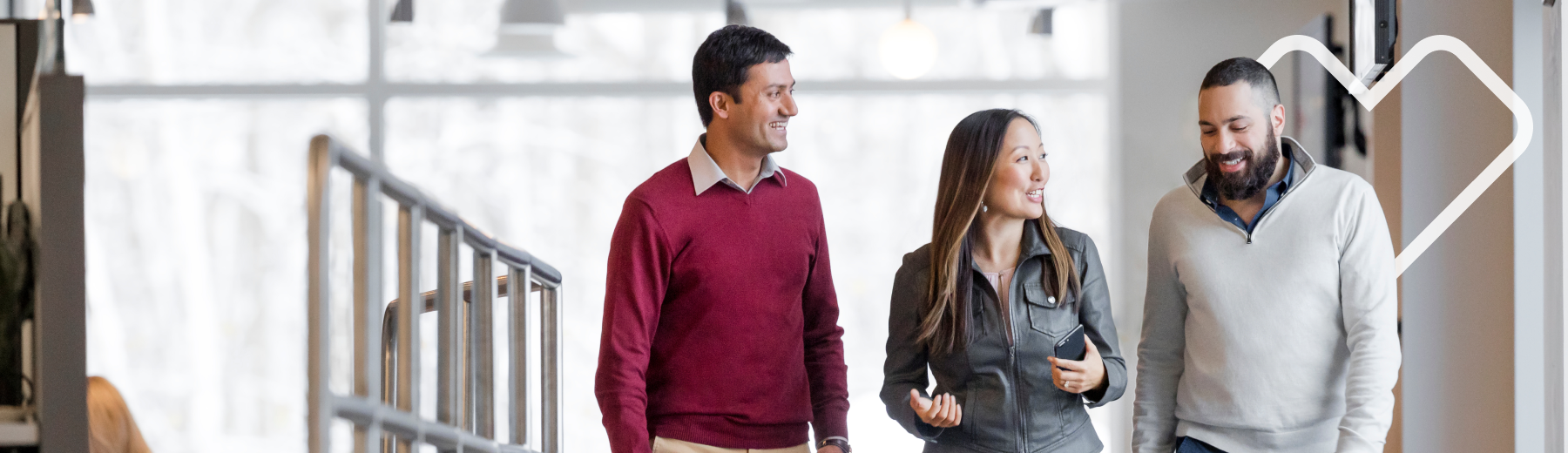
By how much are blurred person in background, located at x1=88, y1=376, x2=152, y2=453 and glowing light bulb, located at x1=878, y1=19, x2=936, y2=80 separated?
8.84ft

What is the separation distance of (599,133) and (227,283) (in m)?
1.62

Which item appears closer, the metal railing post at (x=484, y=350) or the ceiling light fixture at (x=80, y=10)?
the metal railing post at (x=484, y=350)

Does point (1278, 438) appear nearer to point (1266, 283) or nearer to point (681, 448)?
point (1266, 283)

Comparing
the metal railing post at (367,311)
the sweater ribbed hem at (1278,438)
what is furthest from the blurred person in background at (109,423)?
the sweater ribbed hem at (1278,438)

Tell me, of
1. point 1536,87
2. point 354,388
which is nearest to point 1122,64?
point 1536,87

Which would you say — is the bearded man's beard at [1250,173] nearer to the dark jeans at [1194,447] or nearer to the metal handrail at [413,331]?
the dark jeans at [1194,447]

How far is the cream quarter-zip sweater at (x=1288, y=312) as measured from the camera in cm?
211

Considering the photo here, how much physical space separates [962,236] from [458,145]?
2841 millimetres

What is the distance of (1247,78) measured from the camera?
2.17 m

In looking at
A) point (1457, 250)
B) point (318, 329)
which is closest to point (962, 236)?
point (318, 329)

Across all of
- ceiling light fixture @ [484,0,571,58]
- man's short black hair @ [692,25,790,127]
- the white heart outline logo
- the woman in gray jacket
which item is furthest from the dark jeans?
ceiling light fixture @ [484,0,571,58]

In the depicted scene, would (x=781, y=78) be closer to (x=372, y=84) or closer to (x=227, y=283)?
(x=372, y=84)

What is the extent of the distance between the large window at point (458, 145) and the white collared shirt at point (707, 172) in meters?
2.02

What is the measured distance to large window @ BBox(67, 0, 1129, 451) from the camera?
4.27 meters
